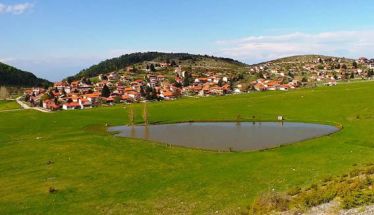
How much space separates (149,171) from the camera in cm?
5419

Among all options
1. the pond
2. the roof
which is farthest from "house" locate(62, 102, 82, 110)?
the pond

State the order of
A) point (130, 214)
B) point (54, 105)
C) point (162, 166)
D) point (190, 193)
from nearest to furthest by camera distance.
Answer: point (130, 214) → point (190, 193) → point (162, 166) → point (54, 105)

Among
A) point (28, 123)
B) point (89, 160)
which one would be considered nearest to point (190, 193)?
point (89, 160)

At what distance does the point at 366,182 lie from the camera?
30.3m

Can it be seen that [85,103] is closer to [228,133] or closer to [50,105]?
[50,105]

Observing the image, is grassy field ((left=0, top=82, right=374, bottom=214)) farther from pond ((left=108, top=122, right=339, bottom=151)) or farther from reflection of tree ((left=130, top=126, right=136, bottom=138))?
reflection of tree ((left=130, top=126, right=136, bottom=138))

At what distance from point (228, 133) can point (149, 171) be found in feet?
119

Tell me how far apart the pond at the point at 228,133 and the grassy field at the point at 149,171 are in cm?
481

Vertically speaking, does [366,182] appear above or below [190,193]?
above

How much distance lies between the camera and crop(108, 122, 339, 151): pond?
73.9 meters

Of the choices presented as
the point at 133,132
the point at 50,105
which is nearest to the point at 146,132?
the point at 133,132

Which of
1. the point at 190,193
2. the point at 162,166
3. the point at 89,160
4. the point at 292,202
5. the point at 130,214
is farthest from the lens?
the point at 89,160

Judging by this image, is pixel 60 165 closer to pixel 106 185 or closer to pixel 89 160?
pixel 89 160

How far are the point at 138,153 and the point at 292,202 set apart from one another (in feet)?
137
